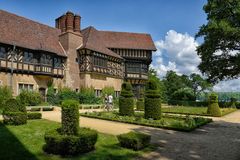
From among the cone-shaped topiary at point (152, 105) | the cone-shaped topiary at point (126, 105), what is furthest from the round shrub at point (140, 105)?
the cone-shaped topiary at point (152, 105)

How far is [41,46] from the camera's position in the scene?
2833cm

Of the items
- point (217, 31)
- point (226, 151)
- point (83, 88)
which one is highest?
point (217, 31)

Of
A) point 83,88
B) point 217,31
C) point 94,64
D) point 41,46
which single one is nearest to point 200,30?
point 217,31

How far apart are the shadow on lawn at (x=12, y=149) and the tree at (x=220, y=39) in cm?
2160

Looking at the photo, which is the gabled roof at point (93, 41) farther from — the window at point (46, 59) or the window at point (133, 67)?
the window at point (46, 59)

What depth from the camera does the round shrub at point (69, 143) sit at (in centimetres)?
808

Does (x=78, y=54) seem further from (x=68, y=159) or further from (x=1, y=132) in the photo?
(x=68, y=159)

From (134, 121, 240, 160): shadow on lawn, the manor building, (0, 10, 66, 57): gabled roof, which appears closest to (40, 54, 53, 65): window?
the manor building

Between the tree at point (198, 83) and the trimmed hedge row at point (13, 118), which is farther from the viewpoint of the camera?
the tree at point (198, 83)

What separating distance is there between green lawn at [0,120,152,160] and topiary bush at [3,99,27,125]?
1.55 metres

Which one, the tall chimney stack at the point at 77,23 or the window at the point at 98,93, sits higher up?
the tall chimney stack at the point at 77,23

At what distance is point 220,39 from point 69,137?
2397 centimetres

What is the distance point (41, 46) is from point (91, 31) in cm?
1124

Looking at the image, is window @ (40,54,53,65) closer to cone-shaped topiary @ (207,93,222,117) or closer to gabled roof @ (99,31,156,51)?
gabled roof @ (99,31,156,51)
